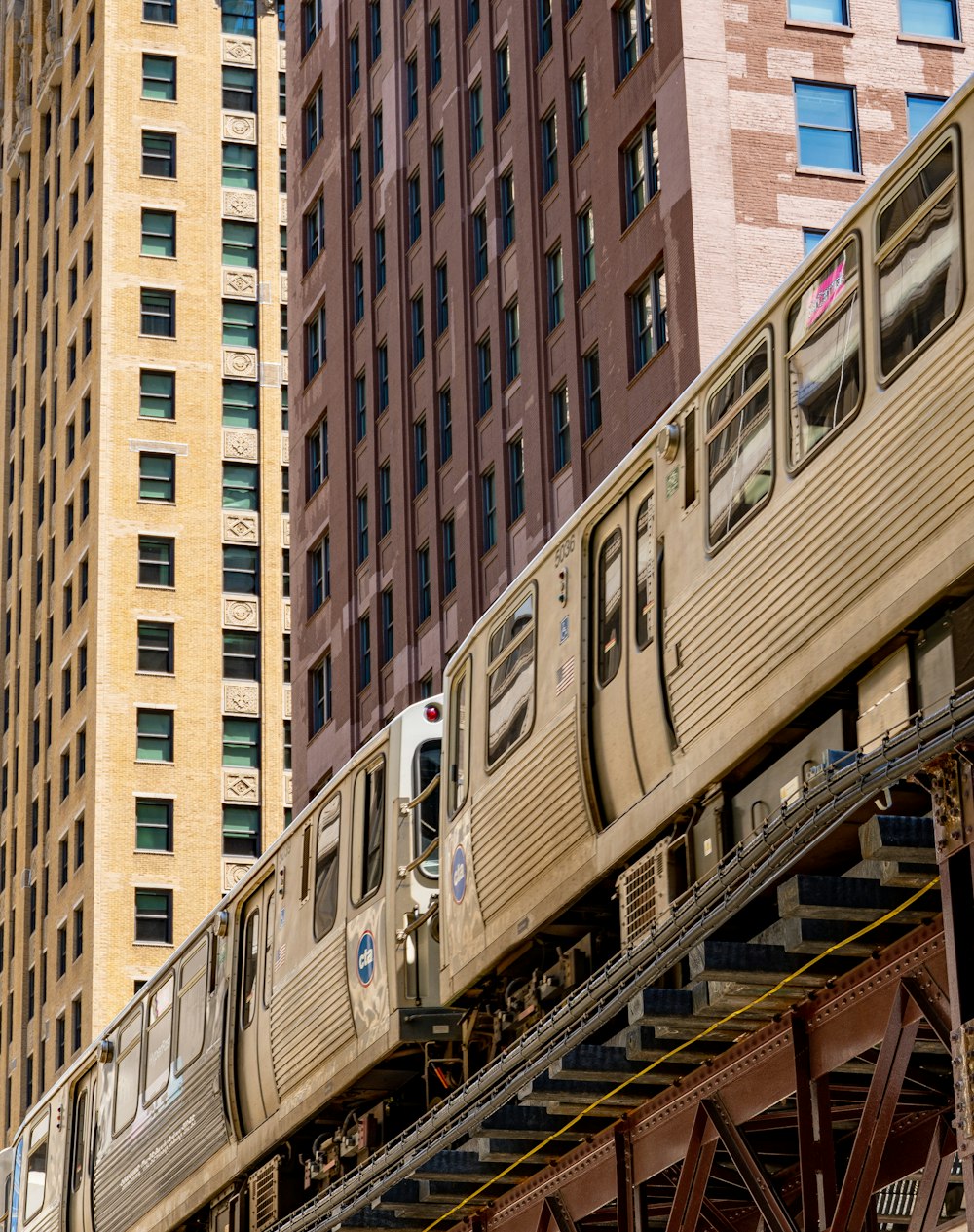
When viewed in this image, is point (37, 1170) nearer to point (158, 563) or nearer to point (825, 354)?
point (825, 354)

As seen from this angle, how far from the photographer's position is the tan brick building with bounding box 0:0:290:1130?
67.6 m

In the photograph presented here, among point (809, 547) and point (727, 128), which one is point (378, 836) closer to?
point (809, 547)

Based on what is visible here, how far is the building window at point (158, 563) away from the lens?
70.5m

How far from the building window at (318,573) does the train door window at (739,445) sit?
126 ft

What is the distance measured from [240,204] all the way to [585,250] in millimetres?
34020

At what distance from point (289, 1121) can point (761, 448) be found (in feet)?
33.4

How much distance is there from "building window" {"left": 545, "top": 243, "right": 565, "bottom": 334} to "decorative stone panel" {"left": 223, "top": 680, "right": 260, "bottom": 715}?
27.7 metres

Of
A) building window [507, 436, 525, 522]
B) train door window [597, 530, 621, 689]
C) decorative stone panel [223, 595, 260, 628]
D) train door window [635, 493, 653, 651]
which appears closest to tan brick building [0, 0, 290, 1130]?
decorative stone panel [223, 595, 260, 628]

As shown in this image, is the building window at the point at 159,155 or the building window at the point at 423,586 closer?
the building window at the point at 423,586

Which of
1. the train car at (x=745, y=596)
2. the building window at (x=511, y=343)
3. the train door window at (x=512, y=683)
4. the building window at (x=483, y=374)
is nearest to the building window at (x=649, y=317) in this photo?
the building window at (x=511, y=343)

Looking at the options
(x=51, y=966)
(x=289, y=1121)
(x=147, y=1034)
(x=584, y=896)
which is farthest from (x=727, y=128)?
(x=51, y=966)

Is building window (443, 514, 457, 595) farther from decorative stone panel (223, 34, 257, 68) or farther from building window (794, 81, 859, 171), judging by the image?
decorative stone panel (223, 34, 257, 68)

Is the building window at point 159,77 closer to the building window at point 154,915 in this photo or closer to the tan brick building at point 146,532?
the tan brick building at point 146,532

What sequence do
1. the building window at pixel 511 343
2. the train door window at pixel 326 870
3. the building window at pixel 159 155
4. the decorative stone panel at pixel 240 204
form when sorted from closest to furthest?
the train door window at pixel 326 870
the building window at pixel 511 343
the decorative stone panel at pixel 240 204
the building window at pixel 159 155
